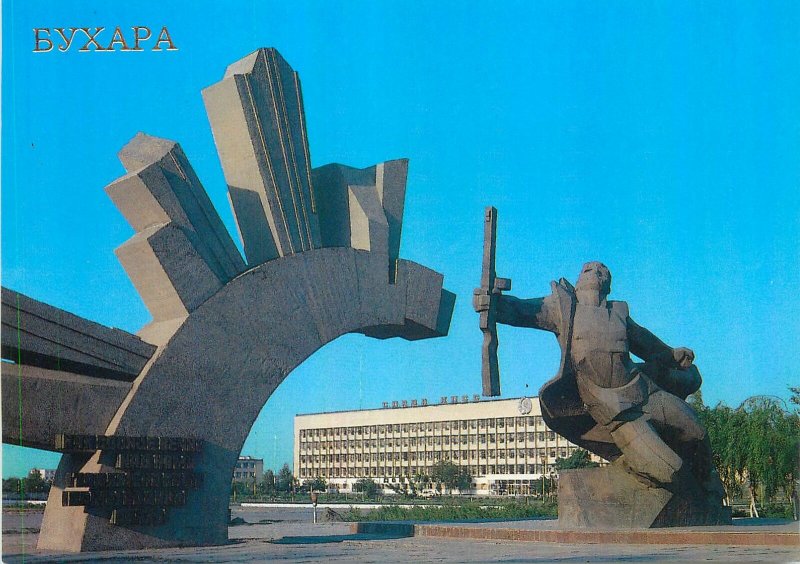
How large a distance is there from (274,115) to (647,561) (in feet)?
28.4

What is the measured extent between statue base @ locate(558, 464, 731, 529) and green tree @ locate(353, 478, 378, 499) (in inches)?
1583

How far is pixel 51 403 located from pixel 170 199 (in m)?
3.33

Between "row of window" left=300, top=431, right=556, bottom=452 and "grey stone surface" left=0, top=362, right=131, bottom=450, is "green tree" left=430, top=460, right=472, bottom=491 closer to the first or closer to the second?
"row of window" left=300, top=431, right=556, bottom=452

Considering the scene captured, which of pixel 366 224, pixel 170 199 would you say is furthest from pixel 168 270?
pixel 366 224

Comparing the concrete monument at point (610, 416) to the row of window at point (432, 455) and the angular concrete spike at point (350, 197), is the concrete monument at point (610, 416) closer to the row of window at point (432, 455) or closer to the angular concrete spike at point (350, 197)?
the angular concrete spike at point (350, 197)

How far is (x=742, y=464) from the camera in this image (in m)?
25.4

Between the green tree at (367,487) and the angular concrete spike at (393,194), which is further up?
the angular concrete spike at (393,194)

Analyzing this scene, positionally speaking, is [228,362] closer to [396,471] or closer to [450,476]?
[450,476]

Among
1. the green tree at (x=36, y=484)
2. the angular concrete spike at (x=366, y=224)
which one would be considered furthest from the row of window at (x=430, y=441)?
the angular concrete spike at (x=366, y=224)

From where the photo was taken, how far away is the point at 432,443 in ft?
208

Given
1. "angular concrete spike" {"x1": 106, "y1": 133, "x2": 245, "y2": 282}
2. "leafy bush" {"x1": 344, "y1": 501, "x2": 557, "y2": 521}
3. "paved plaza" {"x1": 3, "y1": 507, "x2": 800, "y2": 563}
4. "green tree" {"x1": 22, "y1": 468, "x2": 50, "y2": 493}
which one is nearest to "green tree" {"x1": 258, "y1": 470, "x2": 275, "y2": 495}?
"green tree" {"x1": 22, "y1": 468, "x2": 50, "y2": 493}

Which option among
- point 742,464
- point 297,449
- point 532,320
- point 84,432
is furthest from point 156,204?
point 297,449

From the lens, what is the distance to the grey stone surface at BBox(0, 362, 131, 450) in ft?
42.0

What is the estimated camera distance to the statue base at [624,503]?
16016 mm
